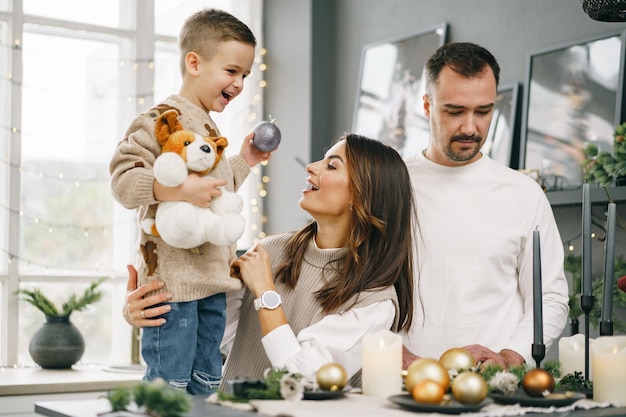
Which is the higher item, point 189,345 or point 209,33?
point 209,33

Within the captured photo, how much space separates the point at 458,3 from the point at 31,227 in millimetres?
2561

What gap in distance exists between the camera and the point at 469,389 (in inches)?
58.6

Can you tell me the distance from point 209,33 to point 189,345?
2.41 ft

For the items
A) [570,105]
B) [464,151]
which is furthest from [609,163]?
[464,151]

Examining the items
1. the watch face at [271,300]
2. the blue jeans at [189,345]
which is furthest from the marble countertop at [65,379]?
the watch face at [271,300]

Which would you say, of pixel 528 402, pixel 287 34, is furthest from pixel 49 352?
pixel 528 402

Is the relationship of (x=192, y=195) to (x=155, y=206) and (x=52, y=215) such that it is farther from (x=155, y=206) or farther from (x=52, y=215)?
(x=52, y=215)

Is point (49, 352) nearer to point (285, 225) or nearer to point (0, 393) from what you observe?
point (0, 393)

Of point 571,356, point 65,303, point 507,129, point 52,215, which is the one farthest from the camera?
point 52,215

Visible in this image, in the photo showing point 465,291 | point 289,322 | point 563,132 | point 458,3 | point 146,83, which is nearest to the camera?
point 289,322

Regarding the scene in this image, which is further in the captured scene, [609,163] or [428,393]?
[609,163]

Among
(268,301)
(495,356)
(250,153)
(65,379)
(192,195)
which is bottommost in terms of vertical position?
(65,379)

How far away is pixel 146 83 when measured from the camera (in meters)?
5.40

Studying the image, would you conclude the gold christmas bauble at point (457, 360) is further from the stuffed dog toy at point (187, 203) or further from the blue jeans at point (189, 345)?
the blue jeans at point (189, 345)
